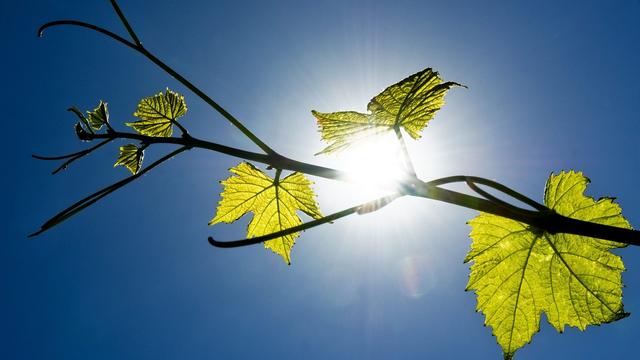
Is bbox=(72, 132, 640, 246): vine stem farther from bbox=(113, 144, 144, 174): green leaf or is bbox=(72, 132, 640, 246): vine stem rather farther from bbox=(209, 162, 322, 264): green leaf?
bbox=(209, 162, 322, 264): green leaf

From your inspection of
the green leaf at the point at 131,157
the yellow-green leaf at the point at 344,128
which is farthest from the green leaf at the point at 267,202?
the green leaf at the point at 131,157

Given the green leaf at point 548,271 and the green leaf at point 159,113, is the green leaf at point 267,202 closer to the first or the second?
the green leaf at point 159,113

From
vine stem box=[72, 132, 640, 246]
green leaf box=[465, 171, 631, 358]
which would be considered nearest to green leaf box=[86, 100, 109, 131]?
vine stem box=[72, 132, 640, 246]

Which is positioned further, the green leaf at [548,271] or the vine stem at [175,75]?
the green leaf at [548,271]

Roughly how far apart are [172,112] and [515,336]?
1.46 meters

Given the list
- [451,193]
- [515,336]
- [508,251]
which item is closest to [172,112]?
[451,193]

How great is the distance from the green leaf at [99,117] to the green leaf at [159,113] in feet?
0.77

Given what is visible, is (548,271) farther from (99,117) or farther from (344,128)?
(99,117)

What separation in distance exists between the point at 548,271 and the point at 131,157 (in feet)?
4.77

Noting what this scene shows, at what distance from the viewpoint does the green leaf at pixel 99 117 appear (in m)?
1.25

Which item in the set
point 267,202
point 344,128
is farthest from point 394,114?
point 267,202

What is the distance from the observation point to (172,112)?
1.51 meters

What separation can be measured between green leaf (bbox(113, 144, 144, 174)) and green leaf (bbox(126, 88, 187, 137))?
19 centimetres

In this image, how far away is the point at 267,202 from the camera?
6.14ft
